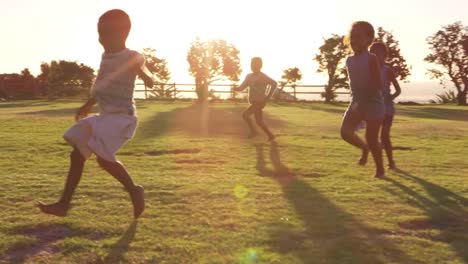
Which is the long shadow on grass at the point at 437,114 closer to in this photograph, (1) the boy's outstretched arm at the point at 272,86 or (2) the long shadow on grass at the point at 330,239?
(1) the boy's outstretched arm at the point at 272,86

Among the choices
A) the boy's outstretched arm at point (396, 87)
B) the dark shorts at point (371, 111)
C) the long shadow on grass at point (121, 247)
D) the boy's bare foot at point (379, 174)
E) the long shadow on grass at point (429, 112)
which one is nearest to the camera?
the long shadow on grass at point (121, 247)

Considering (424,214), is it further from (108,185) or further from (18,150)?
(18,150)

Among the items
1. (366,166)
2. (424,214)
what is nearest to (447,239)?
(424,214)

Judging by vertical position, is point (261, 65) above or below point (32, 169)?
above

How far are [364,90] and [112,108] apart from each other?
331 centimetres

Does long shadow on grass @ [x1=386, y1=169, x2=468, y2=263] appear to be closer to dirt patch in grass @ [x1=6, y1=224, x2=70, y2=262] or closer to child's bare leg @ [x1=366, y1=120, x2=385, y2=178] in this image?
child's bare leg @ [x1=366, y1=120, x2=385, y2=178]

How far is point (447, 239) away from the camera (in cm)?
411

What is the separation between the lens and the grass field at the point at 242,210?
12.3 feet

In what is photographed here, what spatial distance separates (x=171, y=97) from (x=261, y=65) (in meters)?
33.5

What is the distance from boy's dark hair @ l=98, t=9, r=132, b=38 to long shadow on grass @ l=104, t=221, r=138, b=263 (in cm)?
148

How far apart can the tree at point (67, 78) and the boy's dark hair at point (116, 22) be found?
43.7 m

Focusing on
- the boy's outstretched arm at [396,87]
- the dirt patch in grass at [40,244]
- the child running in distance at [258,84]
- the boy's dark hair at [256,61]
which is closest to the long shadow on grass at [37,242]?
the dirt patch in grass at [40,244]

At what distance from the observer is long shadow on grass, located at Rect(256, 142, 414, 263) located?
3629mm

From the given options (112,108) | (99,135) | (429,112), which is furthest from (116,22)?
(429,112)
